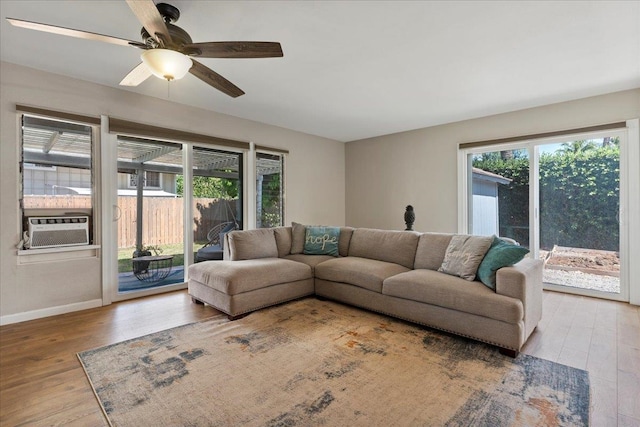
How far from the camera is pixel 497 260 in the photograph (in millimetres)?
2523

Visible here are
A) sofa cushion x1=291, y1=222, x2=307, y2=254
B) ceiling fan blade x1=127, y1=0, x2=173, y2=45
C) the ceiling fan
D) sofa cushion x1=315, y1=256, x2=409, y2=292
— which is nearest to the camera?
ceiling fan blade x1=127, y1=0, x2=173, y2=45

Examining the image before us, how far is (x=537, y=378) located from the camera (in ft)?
6.48

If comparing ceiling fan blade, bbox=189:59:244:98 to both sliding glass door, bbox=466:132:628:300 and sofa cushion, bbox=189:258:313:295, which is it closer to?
sofa cushion, bbox=189:258:313:295

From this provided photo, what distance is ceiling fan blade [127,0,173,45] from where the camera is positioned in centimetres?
153

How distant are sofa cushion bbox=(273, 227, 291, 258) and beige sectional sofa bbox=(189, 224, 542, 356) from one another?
1cm

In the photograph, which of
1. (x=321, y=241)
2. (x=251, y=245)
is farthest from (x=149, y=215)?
(x=321, y=241)

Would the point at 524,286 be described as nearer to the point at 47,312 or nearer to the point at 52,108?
the point at 47,312

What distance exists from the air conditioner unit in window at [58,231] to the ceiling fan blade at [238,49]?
2.49 metres

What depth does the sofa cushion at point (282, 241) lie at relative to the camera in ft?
13.4

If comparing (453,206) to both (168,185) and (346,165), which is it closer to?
(346,165)

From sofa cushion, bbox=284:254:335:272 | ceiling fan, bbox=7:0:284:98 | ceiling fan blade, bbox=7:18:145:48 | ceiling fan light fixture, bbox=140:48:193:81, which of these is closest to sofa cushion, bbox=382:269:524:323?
sofa cushion, bbox=284:254:335:272

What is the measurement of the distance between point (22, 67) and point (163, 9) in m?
2.10

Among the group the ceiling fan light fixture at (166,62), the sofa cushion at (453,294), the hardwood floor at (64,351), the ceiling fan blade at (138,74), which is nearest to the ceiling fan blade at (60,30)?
the ceiling fan light fixture at (166,62)

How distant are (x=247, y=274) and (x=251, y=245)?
2.44ft
